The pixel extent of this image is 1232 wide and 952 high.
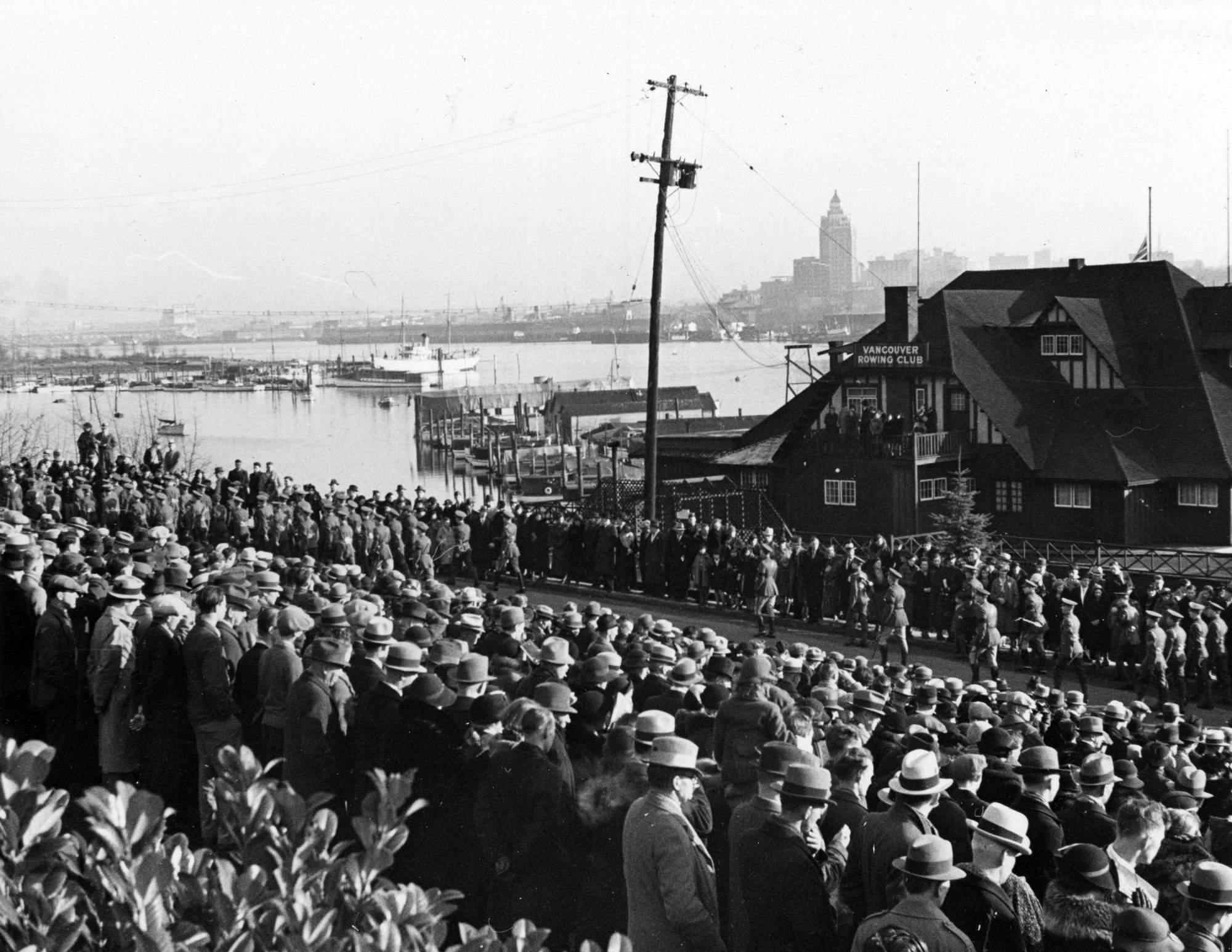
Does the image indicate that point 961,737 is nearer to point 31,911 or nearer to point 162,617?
point 162,617

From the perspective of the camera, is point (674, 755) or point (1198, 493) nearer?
point (674, 755)

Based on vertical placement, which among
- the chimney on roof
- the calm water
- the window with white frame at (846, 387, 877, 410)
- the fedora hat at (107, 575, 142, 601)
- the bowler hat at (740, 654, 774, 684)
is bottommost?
the calm water

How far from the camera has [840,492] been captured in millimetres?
43344

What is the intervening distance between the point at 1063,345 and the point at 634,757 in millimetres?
41336

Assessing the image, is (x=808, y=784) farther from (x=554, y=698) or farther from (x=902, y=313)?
(x=902, y=313)

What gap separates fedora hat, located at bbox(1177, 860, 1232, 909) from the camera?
19.0ft

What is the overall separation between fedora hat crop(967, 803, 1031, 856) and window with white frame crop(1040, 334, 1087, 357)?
40.9 meters

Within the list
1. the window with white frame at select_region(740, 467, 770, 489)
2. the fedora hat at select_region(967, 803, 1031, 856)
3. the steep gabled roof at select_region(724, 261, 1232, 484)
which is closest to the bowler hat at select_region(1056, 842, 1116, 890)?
the fedora hat at select_region(967, 803, 1031, 856)

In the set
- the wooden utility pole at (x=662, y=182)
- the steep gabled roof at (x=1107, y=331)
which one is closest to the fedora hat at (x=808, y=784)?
the wooden utility pole at (x=662, y=182)

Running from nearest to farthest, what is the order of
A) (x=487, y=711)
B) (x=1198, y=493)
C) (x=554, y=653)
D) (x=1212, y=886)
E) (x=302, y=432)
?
(x=1212, y=886), (x=487, y=711), (x=554, y=653), (x=1198, y=493), (x=302, y=432)

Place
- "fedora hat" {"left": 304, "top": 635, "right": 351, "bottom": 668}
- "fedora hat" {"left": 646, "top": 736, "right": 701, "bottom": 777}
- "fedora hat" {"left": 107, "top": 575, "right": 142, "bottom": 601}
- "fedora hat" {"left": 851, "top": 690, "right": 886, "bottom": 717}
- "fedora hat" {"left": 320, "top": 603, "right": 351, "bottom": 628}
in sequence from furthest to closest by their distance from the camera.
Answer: "fedora hat" {"left": 851, "top": 690, "right": 886, "bottom": 717}
"fedora hat" {"left": 107, "top": 575, "right": 142, "bottom": 601}
"fedora hat" {"left": 320, "top": 603, "right": 351, "bottom": 628}
"fedora hat" {"left": 304, "top": 635, "right": 351, "bottom": 668}
"fedora hat" {"left": 646, "top": 736, "right": 701, "bottom": 777}

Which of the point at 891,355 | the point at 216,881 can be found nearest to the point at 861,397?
the point at 891,355

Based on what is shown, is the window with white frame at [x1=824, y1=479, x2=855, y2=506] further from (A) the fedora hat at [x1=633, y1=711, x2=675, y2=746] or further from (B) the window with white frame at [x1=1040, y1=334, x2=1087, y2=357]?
(A) the fedora hat at [x1=633, y1=711, x2=675, y2=746]

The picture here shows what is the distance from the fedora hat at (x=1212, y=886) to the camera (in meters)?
5.80
